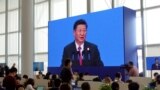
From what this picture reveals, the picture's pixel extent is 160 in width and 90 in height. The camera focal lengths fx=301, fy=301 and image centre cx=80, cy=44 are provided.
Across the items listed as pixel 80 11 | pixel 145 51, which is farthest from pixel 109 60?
pixel 80 11

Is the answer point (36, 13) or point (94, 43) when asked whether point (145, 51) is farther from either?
point (36, 13)

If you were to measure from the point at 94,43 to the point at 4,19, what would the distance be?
32.5ft

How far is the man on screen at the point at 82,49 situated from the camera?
12.4 m

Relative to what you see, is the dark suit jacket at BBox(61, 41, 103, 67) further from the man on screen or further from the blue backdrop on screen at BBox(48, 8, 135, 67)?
the blue backdrop on screen at BBox(48, 8, 135, 67)

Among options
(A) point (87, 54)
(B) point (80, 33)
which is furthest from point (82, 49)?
(B) point (80, 33)

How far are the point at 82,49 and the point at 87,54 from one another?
1.16 feet

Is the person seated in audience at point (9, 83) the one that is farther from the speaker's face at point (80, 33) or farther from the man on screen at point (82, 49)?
the speaker's face at point (80, 33)

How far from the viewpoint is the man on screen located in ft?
40.5

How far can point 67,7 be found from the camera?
613 inches

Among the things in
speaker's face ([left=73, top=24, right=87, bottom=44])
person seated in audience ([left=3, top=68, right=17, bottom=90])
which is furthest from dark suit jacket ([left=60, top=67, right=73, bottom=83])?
speaker's face ([left=73, top=24, right=87, bottom=44])

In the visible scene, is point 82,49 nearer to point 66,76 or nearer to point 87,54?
point 87,54

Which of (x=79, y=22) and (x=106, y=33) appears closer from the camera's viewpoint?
(x=106, y=33)

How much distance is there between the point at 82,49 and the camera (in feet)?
42.3

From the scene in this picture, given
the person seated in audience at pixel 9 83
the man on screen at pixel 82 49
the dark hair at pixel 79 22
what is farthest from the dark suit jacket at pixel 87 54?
the person seated in audience at pixel 9 83
